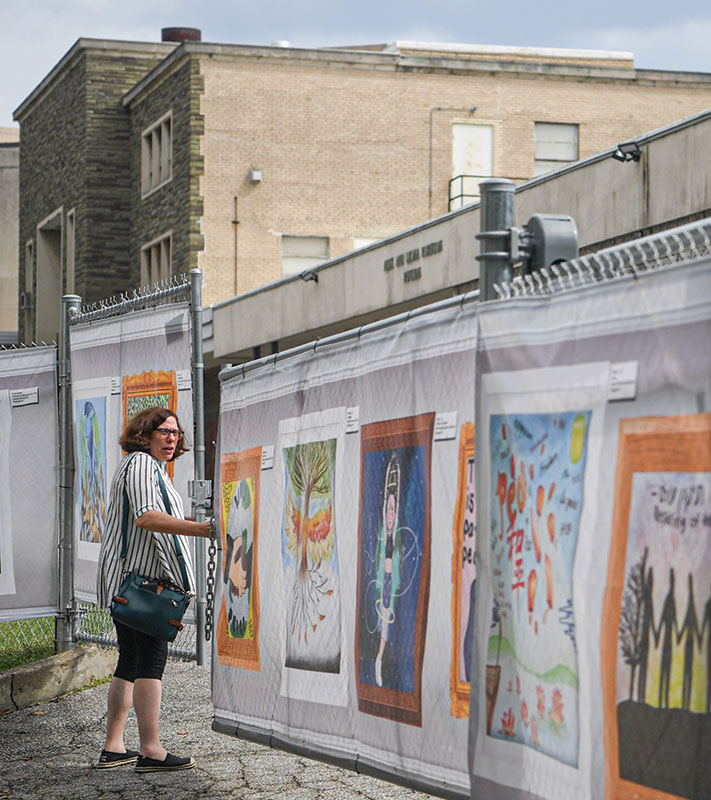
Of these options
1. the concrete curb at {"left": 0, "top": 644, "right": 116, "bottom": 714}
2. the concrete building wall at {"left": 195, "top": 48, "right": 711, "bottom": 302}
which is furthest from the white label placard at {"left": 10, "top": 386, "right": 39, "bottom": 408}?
the concrete building wall at {"left": 195, "top": 48, "right": 711, "bottom": 302}

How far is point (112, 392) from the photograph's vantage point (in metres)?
8.92

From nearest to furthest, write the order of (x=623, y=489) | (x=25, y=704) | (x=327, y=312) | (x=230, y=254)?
(x=623, y=489), (x=25, y=704), (x=327, y=312), (x=230, y=254)

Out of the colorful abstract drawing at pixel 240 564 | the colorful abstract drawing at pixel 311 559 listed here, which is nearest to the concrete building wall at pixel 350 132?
the colorful abstract drawing at pixel 240 564

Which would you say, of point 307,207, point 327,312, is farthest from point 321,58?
point 327,312

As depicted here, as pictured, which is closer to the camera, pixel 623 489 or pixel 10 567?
pixel 623 489

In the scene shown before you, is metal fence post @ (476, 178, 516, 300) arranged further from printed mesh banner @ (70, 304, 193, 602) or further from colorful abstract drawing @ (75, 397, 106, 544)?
colorful abstract drawing @ (75, 397, 106, 544)

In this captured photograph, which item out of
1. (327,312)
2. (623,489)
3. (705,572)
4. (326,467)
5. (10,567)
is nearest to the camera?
(705,572)

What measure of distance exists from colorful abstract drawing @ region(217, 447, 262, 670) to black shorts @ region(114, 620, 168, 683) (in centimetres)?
57

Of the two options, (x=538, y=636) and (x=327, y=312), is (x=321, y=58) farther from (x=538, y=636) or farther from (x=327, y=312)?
(x=538, y=636)

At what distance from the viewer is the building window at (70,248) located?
47.5 m

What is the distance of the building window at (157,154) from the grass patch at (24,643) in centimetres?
3125

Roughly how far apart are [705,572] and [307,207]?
38441 millimetres

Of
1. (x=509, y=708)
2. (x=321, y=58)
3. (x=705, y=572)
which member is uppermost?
(x=321, y=58)

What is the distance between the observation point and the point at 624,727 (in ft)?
11.8
